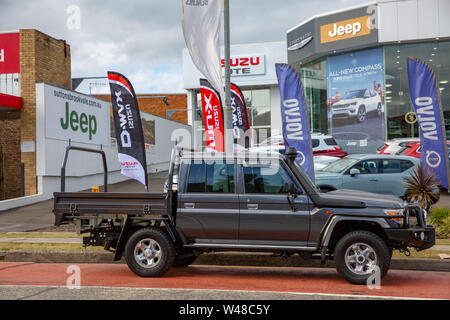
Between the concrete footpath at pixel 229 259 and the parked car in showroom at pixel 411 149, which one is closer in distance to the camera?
the concrete footpath at pixel 229 259

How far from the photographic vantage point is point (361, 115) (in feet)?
97.8

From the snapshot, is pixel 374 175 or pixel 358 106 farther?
pixel 358 106

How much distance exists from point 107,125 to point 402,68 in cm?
1723

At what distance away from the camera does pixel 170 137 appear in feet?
121

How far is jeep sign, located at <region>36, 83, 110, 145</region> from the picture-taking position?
815 inches

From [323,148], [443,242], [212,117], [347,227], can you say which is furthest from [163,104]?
[347,227]

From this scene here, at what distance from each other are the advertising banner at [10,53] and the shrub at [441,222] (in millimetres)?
17366

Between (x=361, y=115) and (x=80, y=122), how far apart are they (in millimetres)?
16395

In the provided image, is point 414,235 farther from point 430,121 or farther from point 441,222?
point 430,121

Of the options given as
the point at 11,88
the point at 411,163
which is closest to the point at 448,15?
the point at 411,163

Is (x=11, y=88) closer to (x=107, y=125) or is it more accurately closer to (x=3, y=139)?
(x=3, y=139)

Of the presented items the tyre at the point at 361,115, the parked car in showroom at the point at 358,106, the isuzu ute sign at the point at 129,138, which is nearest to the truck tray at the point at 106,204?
the isuzu ute sign at the point at 129,138

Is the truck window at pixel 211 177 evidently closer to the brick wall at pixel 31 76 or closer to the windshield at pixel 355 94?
the brick wall at pixel 31 76

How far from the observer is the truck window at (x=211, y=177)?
7441 mm
